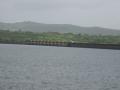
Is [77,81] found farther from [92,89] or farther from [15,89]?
[15,89]

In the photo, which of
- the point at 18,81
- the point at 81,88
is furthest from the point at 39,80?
the point at 81,88

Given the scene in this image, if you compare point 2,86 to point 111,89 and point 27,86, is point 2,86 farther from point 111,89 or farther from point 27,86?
point 111,89

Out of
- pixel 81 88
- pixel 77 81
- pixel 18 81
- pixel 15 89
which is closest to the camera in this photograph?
pixel 15 89

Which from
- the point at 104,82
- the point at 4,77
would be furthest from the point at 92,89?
the point at 4,77

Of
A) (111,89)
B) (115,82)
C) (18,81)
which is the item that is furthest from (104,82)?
(18,81)

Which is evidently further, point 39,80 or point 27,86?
point 39,80

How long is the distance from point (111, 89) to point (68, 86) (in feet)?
16.6

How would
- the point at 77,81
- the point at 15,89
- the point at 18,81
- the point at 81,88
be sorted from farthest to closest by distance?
the point at 77,81 < the point at 18,81 < the point at 81,88 < the point at 15,89

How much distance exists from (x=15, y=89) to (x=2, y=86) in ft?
8.06

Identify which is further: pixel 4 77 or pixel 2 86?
pixel 4 77

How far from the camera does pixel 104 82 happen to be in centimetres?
6169

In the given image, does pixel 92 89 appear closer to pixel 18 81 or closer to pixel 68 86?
pixel 68 86

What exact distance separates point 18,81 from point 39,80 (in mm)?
3292

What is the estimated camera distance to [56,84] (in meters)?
56.0
